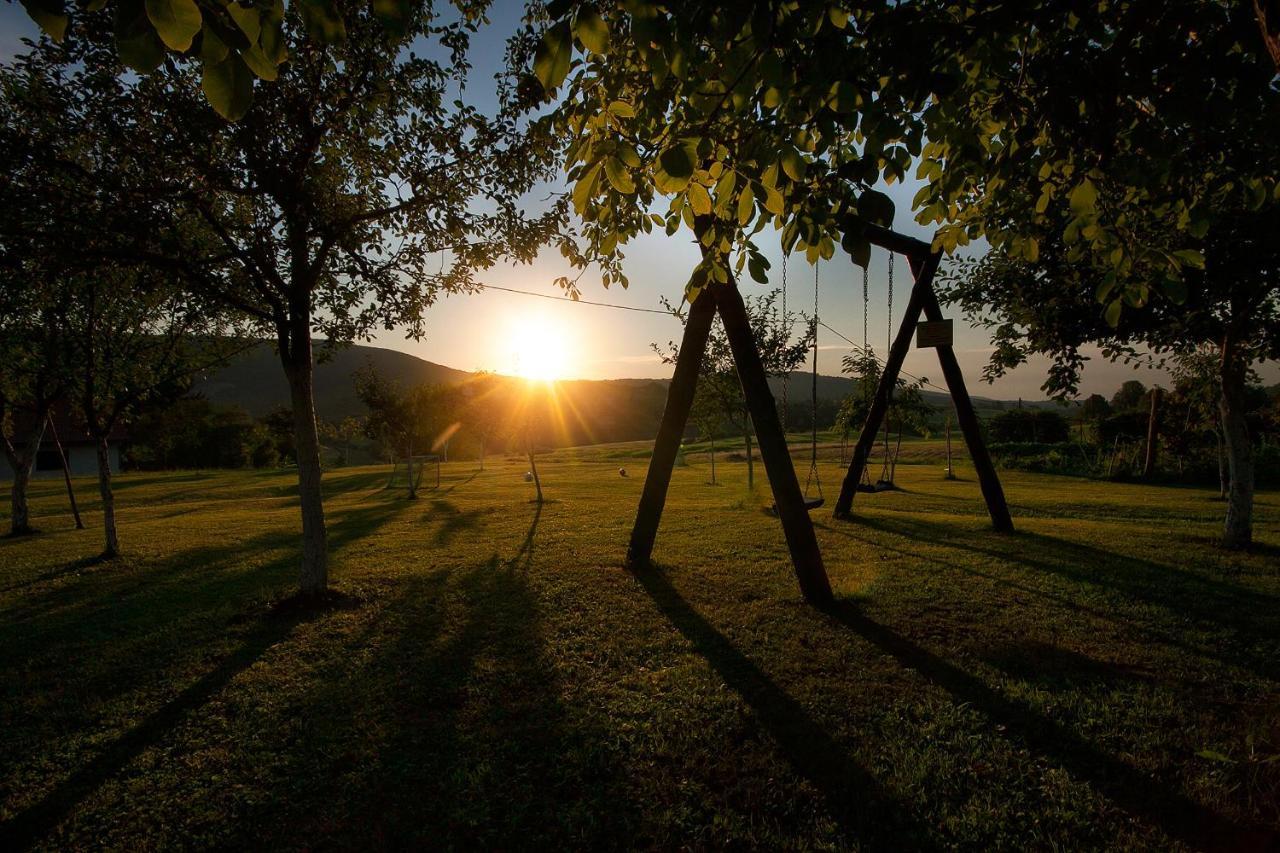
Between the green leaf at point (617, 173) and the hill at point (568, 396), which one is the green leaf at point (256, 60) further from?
the hill at point (568, 396)

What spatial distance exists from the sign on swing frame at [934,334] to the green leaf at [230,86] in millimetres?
11138

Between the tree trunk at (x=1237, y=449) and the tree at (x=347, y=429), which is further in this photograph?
the tree at (x=347, y=429)

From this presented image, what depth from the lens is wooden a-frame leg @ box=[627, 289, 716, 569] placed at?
26.3ft

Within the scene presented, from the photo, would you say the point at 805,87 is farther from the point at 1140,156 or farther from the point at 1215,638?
the point at 1215,638

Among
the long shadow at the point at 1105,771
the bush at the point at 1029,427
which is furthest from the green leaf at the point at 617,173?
the bush at the point at 1029,427

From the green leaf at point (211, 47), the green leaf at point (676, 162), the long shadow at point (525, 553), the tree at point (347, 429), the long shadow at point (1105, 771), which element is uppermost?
the green leaf at point (211, 47)

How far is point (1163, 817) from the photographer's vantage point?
298 cm

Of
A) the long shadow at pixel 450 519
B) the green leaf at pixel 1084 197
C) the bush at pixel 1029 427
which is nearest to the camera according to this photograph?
the green leaf at pixel 1084 197

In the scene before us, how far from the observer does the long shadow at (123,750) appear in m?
3.18

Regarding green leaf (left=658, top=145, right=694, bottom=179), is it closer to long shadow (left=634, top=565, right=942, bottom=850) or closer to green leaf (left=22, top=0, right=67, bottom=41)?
green leaf (left=22, top=0, right=67, bottom=41)

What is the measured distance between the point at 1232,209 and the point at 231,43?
9918mm

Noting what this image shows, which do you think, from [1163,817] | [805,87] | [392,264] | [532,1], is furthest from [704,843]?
[532,1]

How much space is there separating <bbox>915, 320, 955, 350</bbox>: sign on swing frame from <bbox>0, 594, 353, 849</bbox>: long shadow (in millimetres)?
11508

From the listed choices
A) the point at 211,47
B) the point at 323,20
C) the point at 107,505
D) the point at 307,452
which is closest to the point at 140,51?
the point at 211,47
